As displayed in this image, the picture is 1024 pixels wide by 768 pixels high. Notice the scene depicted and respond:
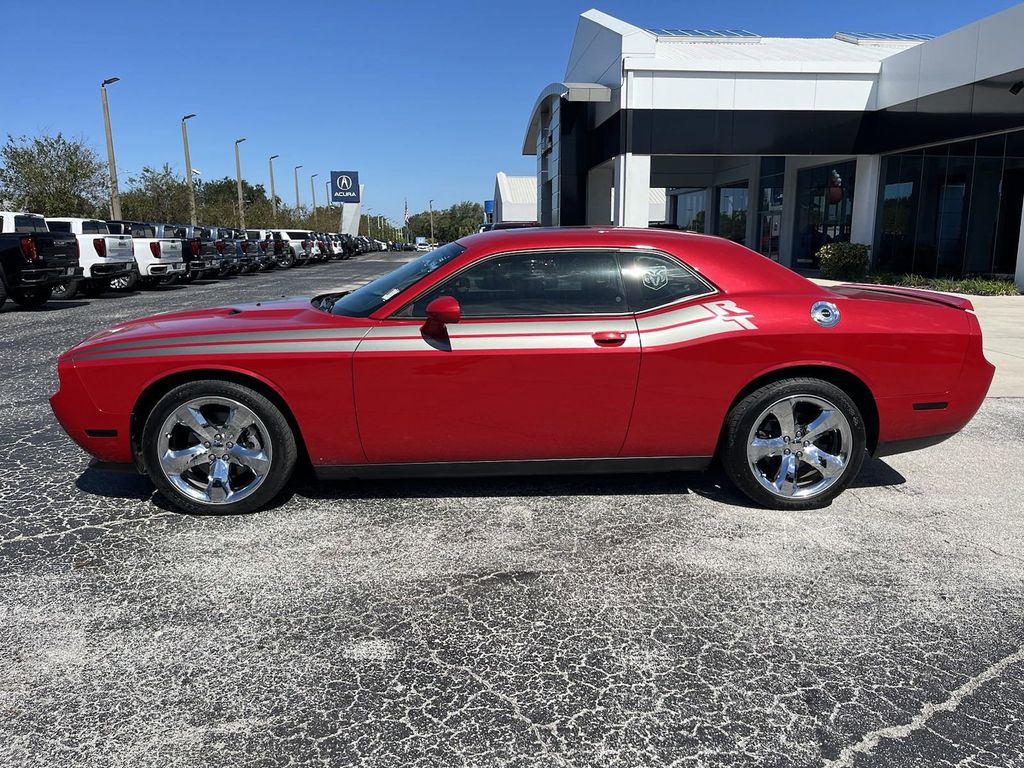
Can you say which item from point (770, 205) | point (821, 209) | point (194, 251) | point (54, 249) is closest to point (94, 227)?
point (194, 251)

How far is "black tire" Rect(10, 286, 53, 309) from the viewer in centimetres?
1377

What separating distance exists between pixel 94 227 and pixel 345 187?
304 feet

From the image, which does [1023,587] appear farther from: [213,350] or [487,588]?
[213,350]

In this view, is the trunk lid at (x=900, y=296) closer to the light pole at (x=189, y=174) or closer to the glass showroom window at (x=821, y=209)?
the glass showroom window at (x=821, y=209)

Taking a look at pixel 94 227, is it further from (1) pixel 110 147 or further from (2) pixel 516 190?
(2) pixel 516 190

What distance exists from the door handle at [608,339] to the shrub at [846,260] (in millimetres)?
19865

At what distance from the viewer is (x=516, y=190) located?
81.1 meters

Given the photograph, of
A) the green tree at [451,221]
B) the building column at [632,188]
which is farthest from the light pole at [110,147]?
the green tree at [451,221]

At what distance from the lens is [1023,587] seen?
10.7 ft

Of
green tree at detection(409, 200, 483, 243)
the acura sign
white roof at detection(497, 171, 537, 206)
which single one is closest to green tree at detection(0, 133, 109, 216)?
white roof at detection(497, 171, 537, 206)

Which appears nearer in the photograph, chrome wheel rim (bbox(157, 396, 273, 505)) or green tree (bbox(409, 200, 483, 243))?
chrome wheel rim (bbox(157, 396, 273, 505))

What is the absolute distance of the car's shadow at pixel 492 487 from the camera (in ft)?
14.1

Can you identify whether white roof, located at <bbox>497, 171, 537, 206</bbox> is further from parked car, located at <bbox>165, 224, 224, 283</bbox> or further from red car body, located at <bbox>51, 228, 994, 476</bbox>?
red car body, located at <bbox>51, 228, 994, 476</bbox>

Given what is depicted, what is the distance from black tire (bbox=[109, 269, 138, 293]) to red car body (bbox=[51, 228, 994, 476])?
584 inches
